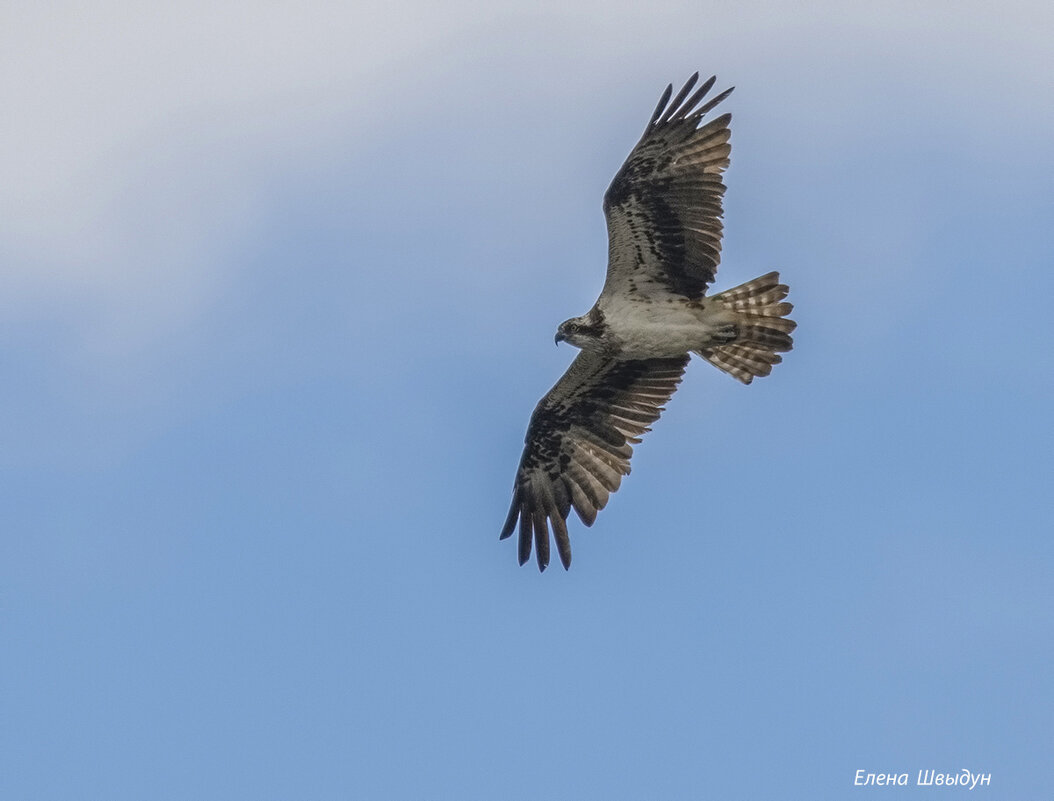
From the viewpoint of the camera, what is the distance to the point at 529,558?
59.4 ft

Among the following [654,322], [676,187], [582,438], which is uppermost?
[676,187]

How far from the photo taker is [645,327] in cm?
1716

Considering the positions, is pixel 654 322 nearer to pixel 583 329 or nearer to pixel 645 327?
pixel 645 327

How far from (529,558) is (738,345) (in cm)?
304

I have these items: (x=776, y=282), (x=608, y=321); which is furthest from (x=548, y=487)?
(x=776, y=282)

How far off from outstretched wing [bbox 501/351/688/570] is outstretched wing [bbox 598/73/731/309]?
4.97ft

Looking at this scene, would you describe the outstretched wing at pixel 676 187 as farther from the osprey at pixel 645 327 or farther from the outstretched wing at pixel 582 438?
the outstretched wing at pixel 582 438

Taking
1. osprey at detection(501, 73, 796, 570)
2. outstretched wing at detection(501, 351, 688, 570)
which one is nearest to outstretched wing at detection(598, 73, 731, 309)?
osprey at detection(501, 73, 796, 570)

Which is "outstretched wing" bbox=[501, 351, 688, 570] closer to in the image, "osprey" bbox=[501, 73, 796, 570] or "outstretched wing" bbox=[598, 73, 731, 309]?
"osprey" bbox=[501, 73, 796, 570]

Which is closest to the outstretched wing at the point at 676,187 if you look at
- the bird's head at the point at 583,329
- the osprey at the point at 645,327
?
the osprey at the point at 645,327

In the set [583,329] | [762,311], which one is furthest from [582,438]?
[762,311]

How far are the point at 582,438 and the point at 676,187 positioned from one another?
307 cm

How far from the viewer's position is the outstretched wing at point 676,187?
16.7m

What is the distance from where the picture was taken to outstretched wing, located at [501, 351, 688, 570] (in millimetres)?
18031
